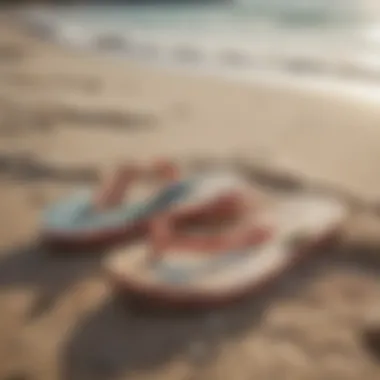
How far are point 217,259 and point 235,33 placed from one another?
1.76m

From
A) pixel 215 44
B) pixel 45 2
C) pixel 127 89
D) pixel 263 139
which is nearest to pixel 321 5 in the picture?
pixel 215 44

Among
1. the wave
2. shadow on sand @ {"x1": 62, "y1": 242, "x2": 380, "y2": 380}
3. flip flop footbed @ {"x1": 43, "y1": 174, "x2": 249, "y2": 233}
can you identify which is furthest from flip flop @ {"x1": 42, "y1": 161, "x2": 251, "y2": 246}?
the wave

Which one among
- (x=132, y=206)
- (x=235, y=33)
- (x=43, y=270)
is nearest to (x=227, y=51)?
(x=235, y=33)

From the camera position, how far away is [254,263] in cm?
78

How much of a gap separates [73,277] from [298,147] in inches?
21.2

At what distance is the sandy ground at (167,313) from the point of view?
0.66 meters

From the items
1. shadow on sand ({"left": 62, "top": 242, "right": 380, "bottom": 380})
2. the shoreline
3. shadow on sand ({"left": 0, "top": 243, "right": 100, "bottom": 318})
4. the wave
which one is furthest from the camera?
the wave

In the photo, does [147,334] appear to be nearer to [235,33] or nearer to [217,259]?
[217,259]

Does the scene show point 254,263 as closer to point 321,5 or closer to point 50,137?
point 50,137

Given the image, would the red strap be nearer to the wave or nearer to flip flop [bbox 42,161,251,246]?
flip flop [bbox 42,161,251,246]

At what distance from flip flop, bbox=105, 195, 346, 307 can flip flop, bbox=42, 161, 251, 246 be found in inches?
1.5

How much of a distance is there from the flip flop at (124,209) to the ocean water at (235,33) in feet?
2.89

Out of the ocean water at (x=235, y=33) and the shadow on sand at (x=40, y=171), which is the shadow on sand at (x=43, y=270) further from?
the ocean water at (x=235, y=33)

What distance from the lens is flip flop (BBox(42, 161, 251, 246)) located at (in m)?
0.88
